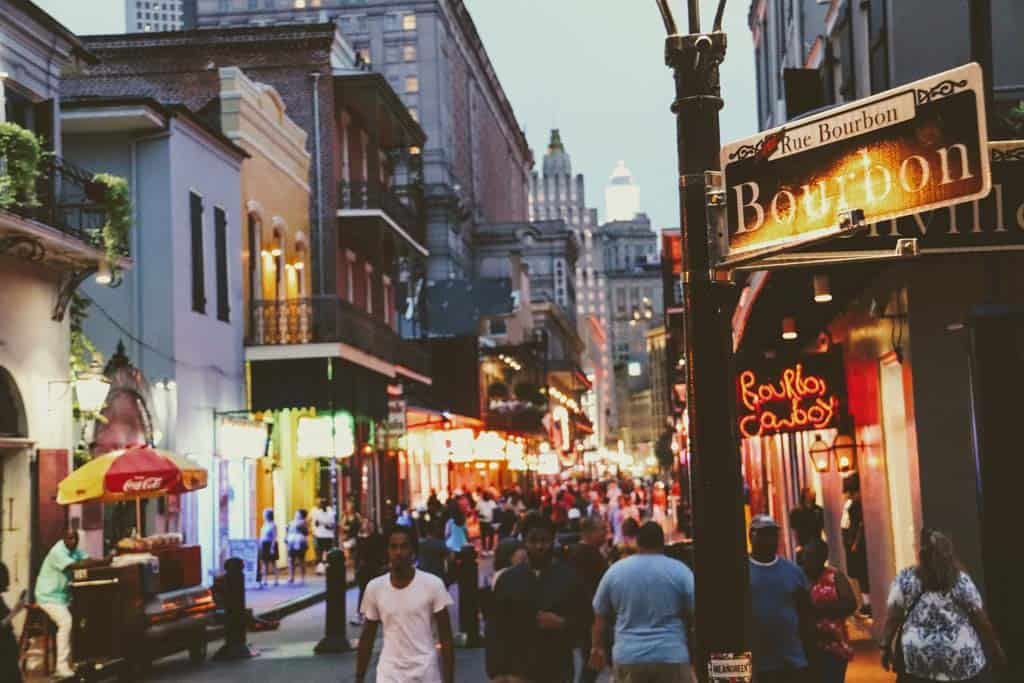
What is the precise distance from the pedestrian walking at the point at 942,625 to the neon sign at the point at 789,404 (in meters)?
10.4

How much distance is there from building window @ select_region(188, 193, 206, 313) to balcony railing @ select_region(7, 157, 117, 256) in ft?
20.3

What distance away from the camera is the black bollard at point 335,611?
66.6 feet

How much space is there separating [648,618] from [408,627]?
148 centimetres

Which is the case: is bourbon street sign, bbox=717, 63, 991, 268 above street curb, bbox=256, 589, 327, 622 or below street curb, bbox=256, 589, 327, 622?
above

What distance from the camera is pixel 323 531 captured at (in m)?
34.3

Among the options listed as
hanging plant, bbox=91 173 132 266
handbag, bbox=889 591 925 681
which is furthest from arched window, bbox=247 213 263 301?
handbag, bbox=889 591 925 681

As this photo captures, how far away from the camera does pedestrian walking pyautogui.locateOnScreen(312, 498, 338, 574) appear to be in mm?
34312

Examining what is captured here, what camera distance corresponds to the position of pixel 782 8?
2620 centimetres

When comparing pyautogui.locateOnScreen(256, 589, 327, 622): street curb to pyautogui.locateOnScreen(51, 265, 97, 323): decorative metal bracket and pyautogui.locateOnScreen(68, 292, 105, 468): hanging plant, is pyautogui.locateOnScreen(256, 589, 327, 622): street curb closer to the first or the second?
pyautogui.locateOnScreen(68, 292, 105, 468): hanging plant

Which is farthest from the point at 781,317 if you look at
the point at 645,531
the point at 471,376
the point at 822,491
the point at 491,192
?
the point at 491,192

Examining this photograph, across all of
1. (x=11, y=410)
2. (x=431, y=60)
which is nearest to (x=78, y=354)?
(x=11, y=410)

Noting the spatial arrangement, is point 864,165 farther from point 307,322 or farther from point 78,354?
point 307,322

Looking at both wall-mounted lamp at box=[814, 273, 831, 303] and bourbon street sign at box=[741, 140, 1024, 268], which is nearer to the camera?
bourbon street sign at box=[741, 140, 1024, 268]

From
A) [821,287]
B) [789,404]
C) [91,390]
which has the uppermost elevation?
[821,287]
